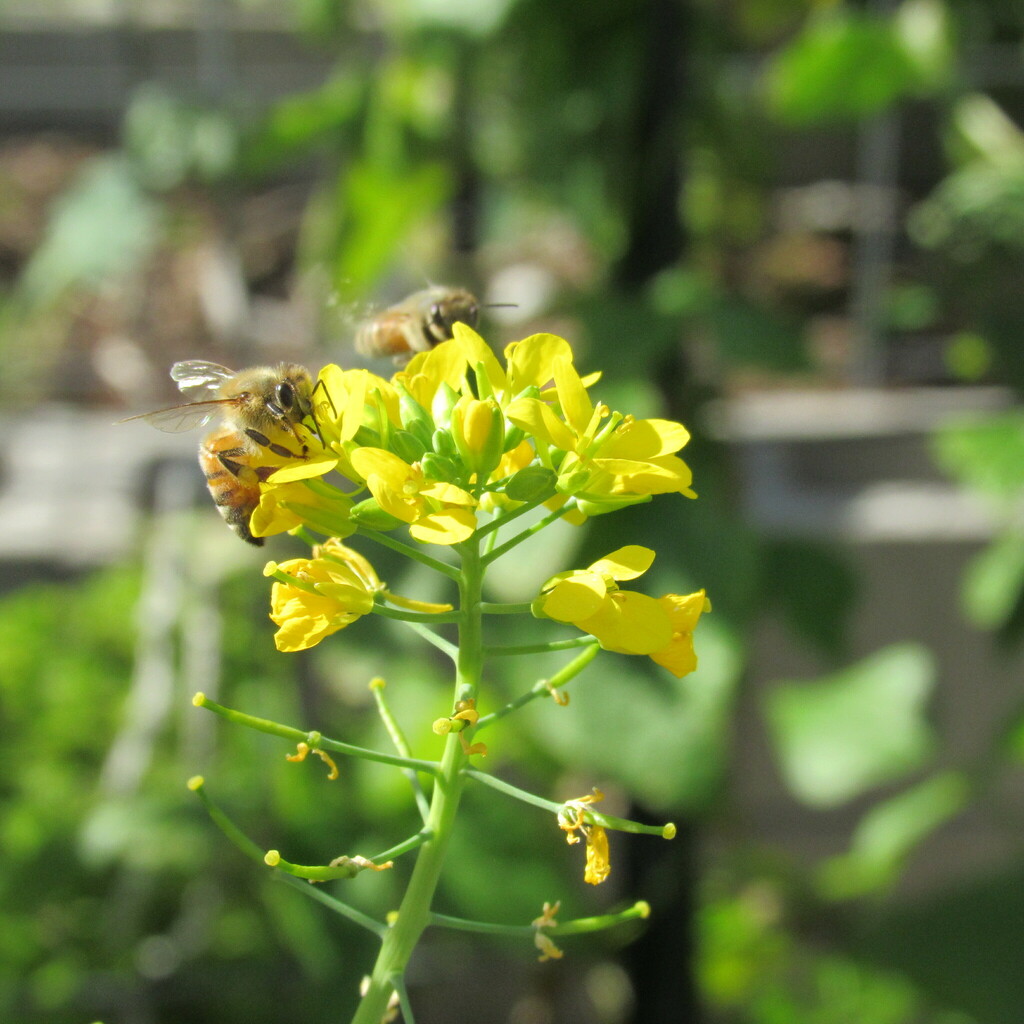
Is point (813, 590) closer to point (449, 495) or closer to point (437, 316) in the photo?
point (437, 316)

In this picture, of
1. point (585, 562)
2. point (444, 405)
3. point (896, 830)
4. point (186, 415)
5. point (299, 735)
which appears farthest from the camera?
point (896, 830)

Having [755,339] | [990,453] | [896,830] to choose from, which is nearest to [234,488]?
[755,339]

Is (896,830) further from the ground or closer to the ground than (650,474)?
closer to the ground

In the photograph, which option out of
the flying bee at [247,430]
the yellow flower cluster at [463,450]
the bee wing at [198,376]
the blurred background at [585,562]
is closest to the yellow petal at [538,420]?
the yellow flower cluster at [463,450]

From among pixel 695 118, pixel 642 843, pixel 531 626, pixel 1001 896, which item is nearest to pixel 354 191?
pixel 695 118

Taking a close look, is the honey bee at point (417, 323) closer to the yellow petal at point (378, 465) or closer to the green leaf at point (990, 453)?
the yellow petal at point (378, 465)

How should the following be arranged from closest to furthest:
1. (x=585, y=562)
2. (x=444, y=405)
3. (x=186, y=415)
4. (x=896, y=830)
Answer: (x=444, y=405), (x=186, y=415), (x=585, y=562), (x=896, y=830)

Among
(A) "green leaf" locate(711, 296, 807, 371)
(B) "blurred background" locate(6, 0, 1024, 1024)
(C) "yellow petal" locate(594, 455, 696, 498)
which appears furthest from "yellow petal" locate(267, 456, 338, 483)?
(A) "green leaf" locate(711, 296, 807, 371)
